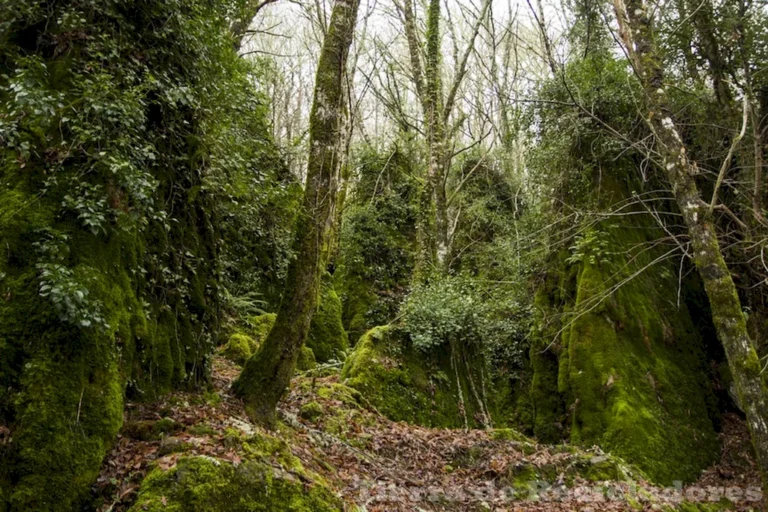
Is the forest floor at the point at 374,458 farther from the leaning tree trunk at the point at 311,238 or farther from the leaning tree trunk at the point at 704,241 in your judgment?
the leaning tree trunk at the point at 704,241

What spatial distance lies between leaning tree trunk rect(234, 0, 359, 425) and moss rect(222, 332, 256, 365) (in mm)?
3948

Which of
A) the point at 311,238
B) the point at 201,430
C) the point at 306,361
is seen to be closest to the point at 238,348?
the point at 306,361

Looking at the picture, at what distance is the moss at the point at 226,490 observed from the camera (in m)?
3.20

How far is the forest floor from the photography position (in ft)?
12.4

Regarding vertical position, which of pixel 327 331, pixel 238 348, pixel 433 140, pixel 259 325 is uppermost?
pixel 433 140

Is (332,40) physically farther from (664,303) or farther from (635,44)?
(664,303)

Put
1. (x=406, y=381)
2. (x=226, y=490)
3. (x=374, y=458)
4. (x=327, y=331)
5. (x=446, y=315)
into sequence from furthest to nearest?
1. (x=327, y=331)
2. (x=446, y=315)
3. (x=406, y=381)
4. (x=374, y=458)
5. (x=226, y=490)

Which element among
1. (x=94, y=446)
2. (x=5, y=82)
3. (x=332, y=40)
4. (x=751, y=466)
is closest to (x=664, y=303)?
(x=751, y=466)

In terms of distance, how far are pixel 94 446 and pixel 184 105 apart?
363 cm

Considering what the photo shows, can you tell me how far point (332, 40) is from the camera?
5.89 m

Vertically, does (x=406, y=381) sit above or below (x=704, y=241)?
below

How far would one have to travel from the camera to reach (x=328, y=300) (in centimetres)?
1313

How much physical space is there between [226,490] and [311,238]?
280cm

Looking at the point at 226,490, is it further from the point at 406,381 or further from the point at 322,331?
the point at 322,331
